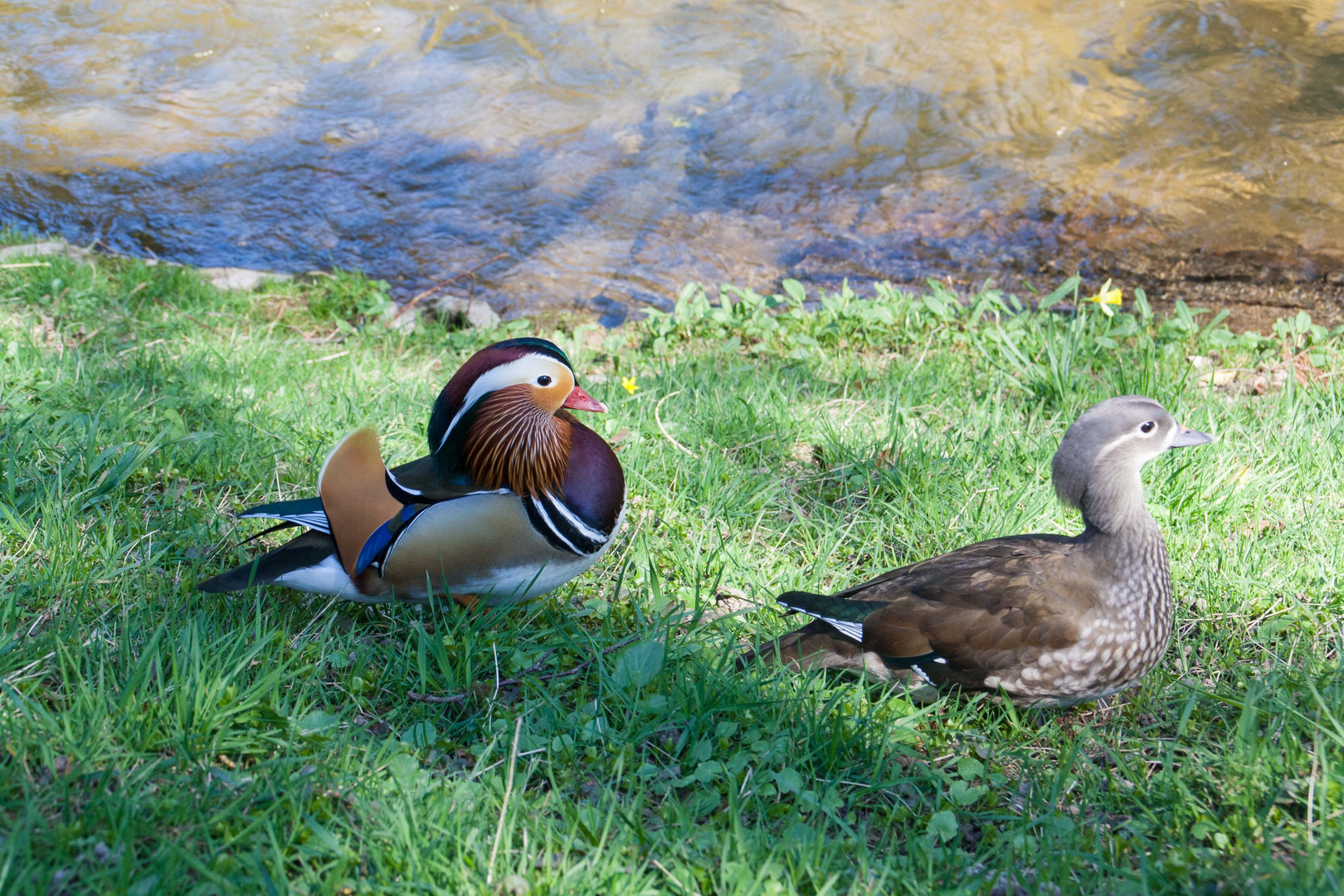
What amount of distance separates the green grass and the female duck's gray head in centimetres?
44

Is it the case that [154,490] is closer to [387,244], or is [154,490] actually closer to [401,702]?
[401,702]

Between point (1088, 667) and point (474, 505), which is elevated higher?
point (474, 505)

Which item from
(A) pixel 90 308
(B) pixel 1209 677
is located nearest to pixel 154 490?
(A) pixel 90 308

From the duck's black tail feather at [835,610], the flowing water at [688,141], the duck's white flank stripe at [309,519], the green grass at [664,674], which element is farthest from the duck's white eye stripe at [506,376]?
the flowing water at [688,141]

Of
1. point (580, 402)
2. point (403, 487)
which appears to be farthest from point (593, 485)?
point (403, 487)

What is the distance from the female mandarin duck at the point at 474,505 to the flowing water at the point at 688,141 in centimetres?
302

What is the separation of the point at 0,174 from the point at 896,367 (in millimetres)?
6005

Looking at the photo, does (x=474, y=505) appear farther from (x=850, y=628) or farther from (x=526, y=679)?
(x=850, y=628)

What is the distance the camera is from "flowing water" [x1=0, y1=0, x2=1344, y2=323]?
5.67m

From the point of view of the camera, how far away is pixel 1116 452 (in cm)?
233

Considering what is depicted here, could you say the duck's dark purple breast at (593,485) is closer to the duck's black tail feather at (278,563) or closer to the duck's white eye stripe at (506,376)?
the duck's white eye stripe at (506,376)

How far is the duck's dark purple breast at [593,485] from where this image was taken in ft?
7.95

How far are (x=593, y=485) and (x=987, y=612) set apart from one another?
39.3 inches

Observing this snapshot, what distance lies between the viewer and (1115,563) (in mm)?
2297
